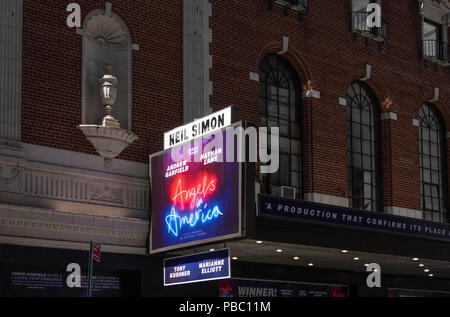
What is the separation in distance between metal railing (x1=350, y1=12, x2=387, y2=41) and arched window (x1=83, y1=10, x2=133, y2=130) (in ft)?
29.5

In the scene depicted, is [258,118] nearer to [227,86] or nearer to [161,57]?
[227,86]

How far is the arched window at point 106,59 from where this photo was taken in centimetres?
1934

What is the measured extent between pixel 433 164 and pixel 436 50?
13.5ft

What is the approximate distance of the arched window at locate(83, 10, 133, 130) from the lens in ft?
63.5

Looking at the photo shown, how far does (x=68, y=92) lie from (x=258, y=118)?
6.12 meters

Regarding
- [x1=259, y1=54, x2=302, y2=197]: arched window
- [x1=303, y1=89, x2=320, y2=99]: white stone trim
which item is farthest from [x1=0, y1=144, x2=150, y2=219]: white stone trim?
[x1=303, y1=89, x2=320, y2=99]: white stone trim

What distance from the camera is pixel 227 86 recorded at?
2195cm

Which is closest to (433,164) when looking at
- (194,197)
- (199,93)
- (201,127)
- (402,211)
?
(402,211)

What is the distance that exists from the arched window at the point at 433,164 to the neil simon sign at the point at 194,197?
11.8 metres

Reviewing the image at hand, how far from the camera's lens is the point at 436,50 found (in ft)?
94.8

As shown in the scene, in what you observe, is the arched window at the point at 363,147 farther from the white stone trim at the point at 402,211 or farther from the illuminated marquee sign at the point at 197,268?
the illuminated marquee sign at the point at 197,268

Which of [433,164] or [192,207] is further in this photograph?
[433,164]

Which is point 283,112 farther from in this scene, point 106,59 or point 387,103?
point 106,59

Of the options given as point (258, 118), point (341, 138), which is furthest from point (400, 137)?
point (258, 118)
